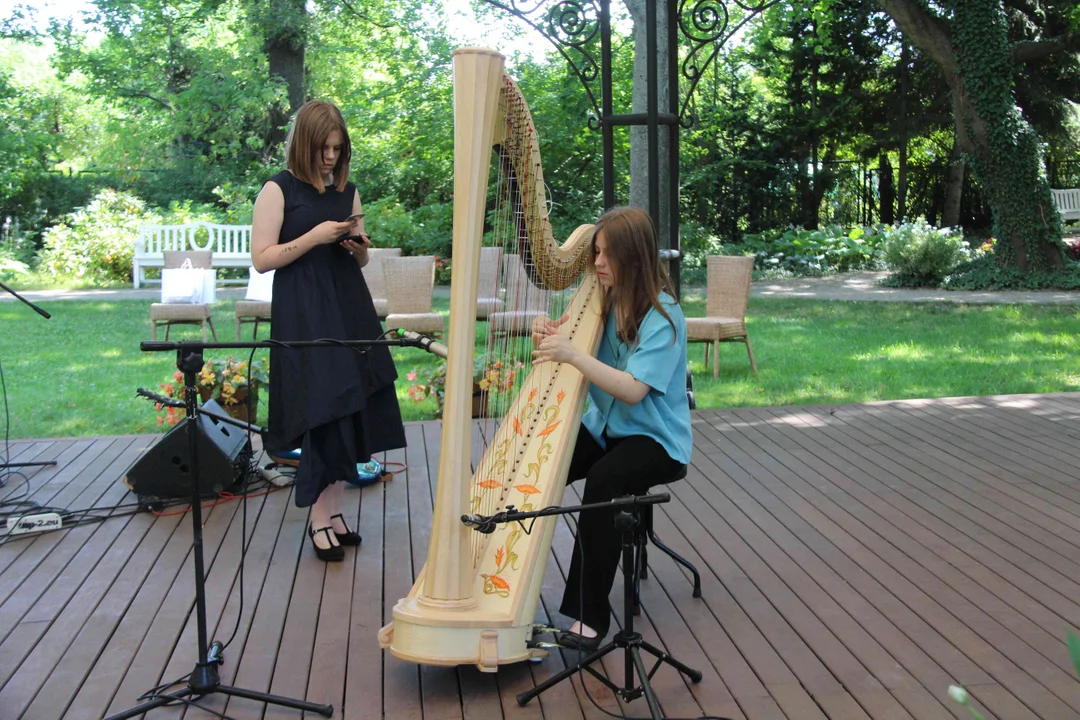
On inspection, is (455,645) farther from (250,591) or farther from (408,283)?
(408,283)

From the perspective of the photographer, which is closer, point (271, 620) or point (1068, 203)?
point (271, 620)

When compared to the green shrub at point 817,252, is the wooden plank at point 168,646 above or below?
below

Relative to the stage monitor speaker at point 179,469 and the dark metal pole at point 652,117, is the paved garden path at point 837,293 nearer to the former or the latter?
the dark metal pole at point 652,117

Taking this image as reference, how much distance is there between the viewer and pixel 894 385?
289 inches

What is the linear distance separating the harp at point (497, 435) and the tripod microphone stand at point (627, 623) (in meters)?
0.09

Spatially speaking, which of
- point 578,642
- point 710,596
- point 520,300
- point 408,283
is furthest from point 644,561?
point 408,283

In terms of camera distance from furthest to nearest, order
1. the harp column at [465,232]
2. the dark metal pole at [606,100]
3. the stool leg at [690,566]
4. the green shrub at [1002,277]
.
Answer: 1. the green shrub at [1002,277]
2. the dark metal pole at [606,100]
3. the stool leg at [690,566]
4. the harp column at [465,232]

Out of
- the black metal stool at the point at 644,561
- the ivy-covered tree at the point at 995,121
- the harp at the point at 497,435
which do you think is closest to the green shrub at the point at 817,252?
the ivy-covered tree at the point at 995,121

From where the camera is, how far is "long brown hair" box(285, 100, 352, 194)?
11.2 ft

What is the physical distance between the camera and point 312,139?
11.3 ft

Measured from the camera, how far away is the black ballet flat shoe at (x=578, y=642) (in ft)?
9.41

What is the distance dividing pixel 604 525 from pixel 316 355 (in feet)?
4.04

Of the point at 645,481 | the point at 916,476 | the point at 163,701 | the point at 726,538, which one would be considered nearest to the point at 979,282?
the point at 916,476

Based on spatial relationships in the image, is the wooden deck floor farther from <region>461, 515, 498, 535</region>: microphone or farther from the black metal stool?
<region>461, 515, 498, 535</region>: microphone
